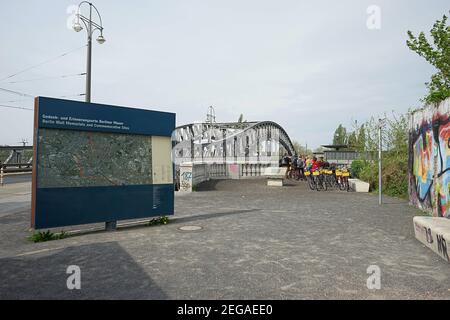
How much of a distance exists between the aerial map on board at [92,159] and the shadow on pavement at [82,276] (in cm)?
185

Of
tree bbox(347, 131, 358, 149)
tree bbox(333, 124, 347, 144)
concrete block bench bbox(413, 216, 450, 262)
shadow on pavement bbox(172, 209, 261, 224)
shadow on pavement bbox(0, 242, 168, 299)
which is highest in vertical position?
tree bbox(333, 124, 347, 144)

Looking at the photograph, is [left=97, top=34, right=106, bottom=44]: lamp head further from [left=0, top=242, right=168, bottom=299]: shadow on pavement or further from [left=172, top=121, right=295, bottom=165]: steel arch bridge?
[left=172, top=121, right=295, bottom=165]: steel arch bridge

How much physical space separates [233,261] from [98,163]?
4.25 meters

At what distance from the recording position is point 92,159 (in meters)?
7.59

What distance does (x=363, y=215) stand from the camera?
985cm

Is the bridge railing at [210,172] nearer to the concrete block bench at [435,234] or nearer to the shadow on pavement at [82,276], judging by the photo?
the shadow on pavement at [82,276]

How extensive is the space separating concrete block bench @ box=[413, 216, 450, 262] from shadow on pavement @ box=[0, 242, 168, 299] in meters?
4.61

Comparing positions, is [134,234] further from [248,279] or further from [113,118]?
[248,279]

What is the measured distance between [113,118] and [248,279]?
5250 millimetres

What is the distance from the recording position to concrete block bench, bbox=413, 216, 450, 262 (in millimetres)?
5359

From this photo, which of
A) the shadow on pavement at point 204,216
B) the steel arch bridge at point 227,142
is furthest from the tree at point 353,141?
the steel arch bridge at point 227,142

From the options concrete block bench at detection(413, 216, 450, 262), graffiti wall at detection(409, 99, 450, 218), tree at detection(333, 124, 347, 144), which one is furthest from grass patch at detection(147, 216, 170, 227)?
tree at detection(333, 124, 347, 144)

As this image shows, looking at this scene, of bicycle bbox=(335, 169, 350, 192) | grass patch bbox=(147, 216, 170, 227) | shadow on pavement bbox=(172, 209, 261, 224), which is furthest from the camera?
bicycle bbox=(335, 169, 350, 192)
